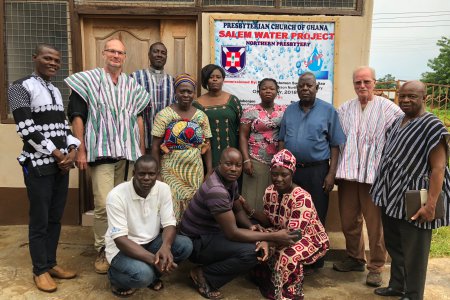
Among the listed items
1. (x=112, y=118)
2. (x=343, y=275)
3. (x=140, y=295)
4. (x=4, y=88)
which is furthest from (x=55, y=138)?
(x=343, y=275)

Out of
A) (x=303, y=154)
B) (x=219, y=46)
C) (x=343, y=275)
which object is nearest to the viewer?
(x=303, y=154)

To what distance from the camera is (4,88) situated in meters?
4.57

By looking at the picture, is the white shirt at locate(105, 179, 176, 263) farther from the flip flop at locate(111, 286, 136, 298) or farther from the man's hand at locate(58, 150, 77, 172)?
the man's hand at locate(58, 150, 77, 172)

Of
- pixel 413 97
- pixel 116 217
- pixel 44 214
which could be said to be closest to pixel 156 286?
pixel 116 217

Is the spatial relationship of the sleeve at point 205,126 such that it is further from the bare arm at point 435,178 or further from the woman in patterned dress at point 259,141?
the bare arm at point 435,178

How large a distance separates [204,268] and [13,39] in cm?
336

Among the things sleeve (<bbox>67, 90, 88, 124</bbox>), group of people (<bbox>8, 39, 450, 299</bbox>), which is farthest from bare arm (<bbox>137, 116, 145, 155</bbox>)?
sleeve (<bbox>67, 90, 88, 124</bbox>)

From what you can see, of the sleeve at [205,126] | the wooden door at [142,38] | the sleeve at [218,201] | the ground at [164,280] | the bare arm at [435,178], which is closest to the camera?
the bare arm at [435,178]

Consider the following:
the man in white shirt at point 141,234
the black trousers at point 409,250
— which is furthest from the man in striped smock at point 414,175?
the man in white shirt at point 141,234

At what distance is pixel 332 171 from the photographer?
360 cm

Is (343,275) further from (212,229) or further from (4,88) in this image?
(4,88)

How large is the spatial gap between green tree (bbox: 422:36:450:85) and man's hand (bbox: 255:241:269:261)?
111 feet

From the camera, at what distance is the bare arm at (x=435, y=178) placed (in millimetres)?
2793

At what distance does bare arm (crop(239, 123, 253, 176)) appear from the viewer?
3768 mm
